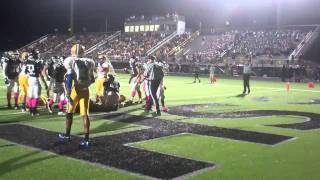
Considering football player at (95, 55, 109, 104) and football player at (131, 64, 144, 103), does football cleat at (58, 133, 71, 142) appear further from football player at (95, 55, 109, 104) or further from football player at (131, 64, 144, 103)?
football player at (131, 64, 144, 103)

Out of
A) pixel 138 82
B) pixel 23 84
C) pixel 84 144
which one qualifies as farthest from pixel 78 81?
pixel 138 82

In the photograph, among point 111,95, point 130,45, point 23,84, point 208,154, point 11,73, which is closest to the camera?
point 208,154

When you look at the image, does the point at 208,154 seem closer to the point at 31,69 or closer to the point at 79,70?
the point at 79,70

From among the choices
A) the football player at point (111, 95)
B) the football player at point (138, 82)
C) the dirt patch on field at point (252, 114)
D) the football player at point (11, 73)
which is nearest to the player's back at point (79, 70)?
the dirt patch on field at point (252, 114)

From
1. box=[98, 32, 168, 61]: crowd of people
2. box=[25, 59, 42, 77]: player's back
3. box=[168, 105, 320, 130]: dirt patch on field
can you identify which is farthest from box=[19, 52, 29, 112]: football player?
box=[98, 32, 168, 61]: crowd of people

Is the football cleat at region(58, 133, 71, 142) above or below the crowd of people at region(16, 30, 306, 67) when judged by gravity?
below

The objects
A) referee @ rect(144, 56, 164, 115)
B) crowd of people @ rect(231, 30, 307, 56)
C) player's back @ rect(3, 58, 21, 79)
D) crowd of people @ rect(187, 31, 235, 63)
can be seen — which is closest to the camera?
referee @ rect(144, 56, 164, 115)

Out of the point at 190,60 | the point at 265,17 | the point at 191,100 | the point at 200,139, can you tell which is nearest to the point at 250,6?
→ the point at 265,17

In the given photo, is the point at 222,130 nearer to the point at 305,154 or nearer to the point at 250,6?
the point at 305,154

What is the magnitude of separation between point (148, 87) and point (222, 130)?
402 centimetres

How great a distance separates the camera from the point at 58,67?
13953 millimetres

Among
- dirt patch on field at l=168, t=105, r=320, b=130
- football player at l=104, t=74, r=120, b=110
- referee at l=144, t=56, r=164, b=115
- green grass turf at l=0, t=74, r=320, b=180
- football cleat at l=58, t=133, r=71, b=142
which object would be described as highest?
referee at l=144, t=56, r=164, b=115

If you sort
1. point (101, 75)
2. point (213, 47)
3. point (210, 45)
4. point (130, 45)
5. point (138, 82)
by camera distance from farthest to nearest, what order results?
point (130, 45), point (210, 45), point (213, 47), point (138, 82), point (101, 75)

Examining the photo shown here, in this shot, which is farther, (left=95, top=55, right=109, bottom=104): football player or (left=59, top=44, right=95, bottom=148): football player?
(left=95, top=55, right=109, bottom=104): football player
